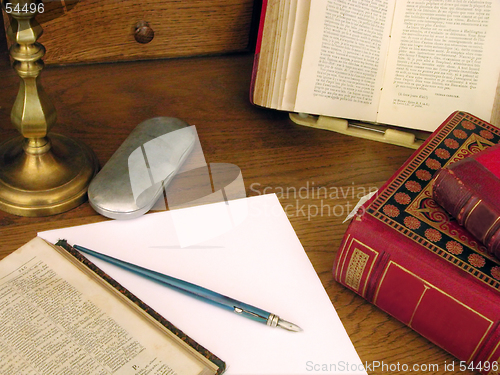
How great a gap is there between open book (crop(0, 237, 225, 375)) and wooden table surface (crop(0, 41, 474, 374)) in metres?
0.08

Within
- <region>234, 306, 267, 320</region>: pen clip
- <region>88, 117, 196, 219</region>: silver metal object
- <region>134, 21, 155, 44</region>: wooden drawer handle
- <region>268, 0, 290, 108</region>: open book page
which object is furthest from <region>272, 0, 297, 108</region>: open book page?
<region>234, 306, 267, 320</region>: pen clip

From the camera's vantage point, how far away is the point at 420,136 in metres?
0.86

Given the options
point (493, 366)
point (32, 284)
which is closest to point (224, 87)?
point (32, 284)

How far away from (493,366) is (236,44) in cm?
71

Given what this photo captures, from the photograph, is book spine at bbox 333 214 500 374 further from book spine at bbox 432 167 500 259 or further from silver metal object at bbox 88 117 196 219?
silver metal object at bbox 88 117 196 219

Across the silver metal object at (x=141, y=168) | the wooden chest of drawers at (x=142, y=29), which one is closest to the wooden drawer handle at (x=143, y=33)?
the wooden chest of drawers at (x=142, y=29)

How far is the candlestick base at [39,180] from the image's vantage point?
2.20 feet

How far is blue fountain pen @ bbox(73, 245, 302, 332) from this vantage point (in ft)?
1.88

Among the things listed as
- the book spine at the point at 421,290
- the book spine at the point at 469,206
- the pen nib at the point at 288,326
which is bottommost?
the pen nib at the point at 288,326

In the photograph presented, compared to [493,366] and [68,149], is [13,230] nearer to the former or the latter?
[68,149]

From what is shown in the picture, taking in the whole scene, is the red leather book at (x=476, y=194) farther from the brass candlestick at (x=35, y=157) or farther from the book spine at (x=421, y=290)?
the brass candlestick at (x=35, y=157)

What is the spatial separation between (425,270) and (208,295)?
9.5 inches

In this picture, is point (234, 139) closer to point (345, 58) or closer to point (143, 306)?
point (345, 58)

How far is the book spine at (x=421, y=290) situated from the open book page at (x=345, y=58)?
30 centimetres
